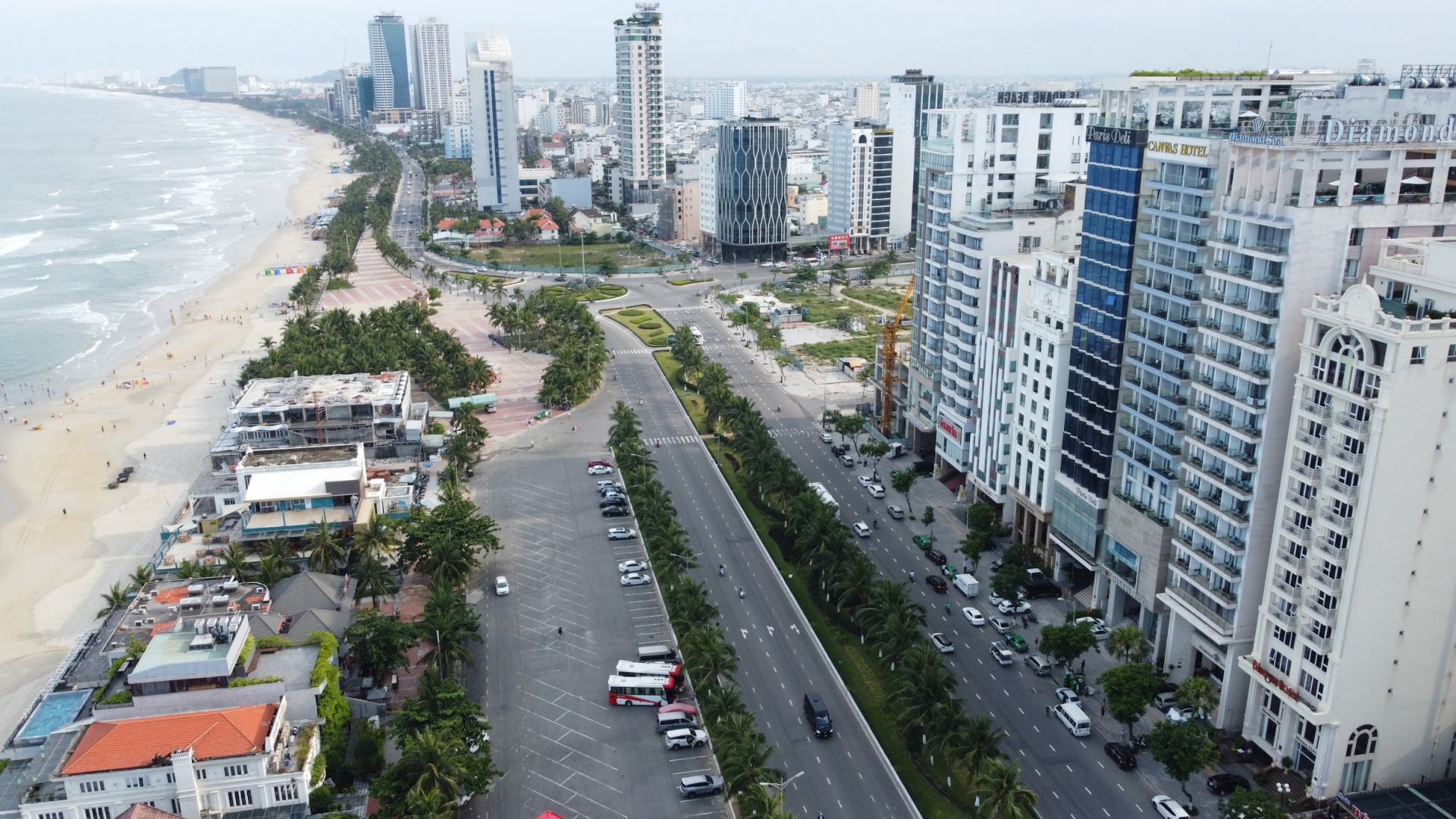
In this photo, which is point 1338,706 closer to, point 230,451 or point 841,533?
point 841,533

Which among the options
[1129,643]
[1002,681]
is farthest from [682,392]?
[1129,643]

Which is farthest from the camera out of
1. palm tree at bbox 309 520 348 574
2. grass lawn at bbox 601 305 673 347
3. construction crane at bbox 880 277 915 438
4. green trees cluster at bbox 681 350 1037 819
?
grass lawn at bbox 601 305 673 347

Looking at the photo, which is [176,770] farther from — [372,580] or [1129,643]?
[1129,643]

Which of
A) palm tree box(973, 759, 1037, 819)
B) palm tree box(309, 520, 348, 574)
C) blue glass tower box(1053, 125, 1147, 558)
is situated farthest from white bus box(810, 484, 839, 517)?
palm tree box(973, 759, 1037, 819)

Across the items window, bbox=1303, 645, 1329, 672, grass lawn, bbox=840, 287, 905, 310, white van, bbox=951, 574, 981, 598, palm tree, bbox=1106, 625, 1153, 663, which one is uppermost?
window, bbox=1303, 645, 1329, 672

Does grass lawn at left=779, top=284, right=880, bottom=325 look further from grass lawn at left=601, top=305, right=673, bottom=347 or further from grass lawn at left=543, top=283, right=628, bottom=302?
grass lawn at left=543, top=283, right=628, bottom=302

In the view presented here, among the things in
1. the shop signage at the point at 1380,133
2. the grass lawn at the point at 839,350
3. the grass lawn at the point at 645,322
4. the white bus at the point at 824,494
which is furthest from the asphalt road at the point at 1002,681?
the grass lawn at the point at 645,322

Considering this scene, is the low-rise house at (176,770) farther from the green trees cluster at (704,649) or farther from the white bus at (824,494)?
the white bus at (824,494)
